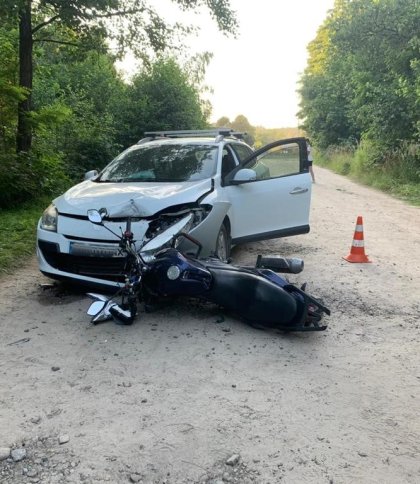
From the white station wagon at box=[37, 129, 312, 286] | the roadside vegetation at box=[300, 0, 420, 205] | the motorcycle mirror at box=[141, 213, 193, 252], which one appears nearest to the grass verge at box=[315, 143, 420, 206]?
the roadside vegetation at box=[300, 0, 420, 205]

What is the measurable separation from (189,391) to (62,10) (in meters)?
7.38

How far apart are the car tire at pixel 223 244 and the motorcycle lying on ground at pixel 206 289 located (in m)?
1.03

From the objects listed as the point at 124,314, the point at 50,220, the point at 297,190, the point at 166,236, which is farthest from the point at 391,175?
the point at 124,314

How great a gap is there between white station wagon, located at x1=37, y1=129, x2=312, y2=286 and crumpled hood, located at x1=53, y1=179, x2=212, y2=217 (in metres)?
0.01

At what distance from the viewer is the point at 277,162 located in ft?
20.4

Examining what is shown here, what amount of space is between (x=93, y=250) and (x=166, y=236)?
0.75 m

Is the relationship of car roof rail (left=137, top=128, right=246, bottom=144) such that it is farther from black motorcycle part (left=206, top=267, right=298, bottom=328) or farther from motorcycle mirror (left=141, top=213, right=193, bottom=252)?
black motorcycle part (left=206, top=267, right=298, bottom=328)

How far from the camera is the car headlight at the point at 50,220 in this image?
4.84m

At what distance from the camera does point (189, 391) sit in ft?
10.5

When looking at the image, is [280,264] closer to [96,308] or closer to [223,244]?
[223,244]

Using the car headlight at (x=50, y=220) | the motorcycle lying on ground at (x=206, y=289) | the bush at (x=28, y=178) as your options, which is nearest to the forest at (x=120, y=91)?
the bush at (x=28, y=178)

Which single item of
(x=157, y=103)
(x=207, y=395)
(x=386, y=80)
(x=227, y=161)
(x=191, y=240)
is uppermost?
(x=386, y=80)

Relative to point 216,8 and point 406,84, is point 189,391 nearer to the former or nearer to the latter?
point 216,8

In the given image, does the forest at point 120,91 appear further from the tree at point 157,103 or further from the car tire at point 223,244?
the car tire at point 223,244
